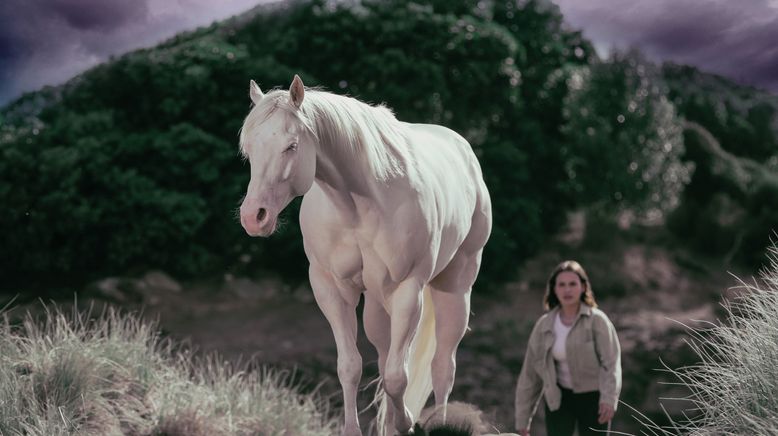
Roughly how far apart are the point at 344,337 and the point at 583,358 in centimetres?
256

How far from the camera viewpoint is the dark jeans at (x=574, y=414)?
5770mm

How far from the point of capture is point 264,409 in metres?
6.26

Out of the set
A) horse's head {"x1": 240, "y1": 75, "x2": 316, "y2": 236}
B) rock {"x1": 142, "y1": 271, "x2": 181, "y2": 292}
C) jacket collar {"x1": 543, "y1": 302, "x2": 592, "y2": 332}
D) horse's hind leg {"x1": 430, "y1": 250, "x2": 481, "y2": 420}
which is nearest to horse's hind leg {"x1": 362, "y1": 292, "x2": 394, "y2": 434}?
horse's hind leg {"x1": 430, "y1": 250, "x2": 481, "y2": 420}

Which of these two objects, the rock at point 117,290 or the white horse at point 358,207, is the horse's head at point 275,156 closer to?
the white horse at point 358,207

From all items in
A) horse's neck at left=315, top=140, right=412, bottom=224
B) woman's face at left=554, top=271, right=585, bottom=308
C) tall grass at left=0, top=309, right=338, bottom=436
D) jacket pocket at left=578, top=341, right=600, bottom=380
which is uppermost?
horse's neck at left=315, top=140, right=412, bottom=224

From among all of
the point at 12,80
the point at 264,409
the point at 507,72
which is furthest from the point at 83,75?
the point at 264,409

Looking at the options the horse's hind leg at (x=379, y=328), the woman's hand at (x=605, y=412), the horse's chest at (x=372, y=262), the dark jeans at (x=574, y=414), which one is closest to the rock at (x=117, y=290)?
the dark jeans at (x=574, y=414)

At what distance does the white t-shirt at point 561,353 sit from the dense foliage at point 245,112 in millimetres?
7562

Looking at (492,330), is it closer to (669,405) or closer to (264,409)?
(669,405)

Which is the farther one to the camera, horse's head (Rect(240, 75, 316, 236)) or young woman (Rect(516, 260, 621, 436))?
young woman (Rect(516, 260, 621, 436))

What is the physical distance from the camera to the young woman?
5.56 m

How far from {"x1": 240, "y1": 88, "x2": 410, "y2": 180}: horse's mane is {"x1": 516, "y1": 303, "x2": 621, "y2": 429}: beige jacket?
250 centimetres

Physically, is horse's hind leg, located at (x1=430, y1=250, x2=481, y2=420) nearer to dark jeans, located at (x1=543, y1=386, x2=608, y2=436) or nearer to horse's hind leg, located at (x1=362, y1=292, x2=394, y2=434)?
horse's hind leg, located at (x1=362, y1=292, x2=394, y2=434)

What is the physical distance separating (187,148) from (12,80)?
445 centimetres
